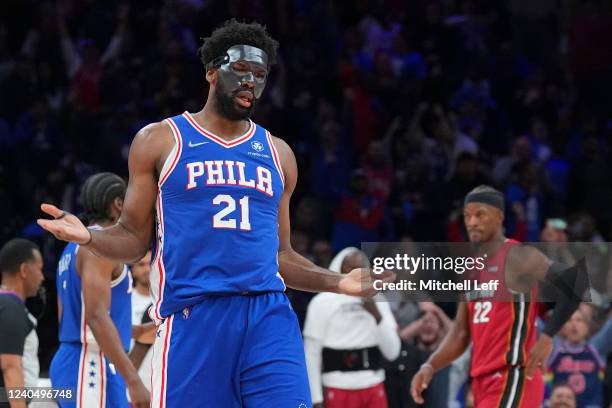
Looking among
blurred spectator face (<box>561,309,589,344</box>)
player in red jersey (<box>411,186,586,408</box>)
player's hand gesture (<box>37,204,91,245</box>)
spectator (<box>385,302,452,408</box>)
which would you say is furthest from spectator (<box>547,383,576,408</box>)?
player's hand gesture (<box>37,204,91,245</box>)

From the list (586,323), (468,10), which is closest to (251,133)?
(586,323)

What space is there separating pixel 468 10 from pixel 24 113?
18.2ft

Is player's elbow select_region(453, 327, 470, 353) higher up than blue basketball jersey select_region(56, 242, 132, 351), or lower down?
lower down

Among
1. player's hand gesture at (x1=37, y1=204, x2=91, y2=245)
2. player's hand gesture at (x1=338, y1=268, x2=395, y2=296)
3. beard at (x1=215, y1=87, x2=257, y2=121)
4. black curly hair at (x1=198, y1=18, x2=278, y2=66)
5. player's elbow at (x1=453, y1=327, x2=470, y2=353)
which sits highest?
black curly hair at (x1=198, y1=18, x2=278, y2=66)

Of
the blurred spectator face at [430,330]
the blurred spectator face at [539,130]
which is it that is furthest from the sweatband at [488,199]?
the blurred spectator face at [539,130]

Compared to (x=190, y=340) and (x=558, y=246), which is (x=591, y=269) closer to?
(x=558, y=246)

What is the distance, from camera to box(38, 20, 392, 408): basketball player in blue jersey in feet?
14.8

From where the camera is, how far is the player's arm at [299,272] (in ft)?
15.7

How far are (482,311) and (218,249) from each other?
2.83 m

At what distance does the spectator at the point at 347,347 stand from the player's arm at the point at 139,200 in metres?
4.68

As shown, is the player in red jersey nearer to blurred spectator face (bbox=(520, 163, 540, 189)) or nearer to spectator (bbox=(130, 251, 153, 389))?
spectator (bbox=(130, 251, 153, 389))

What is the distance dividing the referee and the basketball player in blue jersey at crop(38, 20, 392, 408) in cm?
230

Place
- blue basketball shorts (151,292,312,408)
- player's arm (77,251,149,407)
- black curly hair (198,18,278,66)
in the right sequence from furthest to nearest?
player's arm (77,251,149,407), black curly hair (198,18,278,66), blue basketball shorts (151,292,312,408)

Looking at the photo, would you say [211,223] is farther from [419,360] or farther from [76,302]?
[419,360]
